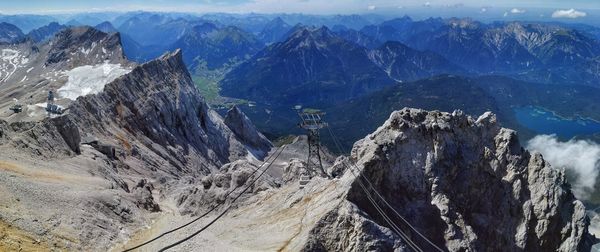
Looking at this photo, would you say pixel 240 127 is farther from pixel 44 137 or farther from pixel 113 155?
pixel 44 137

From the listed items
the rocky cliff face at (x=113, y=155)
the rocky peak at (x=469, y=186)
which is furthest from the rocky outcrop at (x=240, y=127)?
the rocky peak at (x=469, y=186)

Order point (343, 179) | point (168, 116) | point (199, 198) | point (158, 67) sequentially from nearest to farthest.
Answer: point (343, 179) < point (199, 198) < point (168, 116) < point (158, 67)

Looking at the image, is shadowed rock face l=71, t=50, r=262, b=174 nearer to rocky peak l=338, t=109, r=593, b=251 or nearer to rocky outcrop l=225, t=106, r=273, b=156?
rocky outcrop l=225, t=106, r=273, b=156

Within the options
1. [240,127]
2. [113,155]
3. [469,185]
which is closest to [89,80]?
[240,127]

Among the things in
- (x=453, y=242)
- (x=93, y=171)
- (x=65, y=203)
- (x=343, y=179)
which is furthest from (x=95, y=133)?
(x=453, y=242)

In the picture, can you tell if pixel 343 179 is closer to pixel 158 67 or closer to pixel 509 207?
pixel 509 207

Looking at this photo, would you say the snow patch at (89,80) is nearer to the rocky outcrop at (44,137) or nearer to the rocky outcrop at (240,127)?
the rocky outcrop at (240,127)

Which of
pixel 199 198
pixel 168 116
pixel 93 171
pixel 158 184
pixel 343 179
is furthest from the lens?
pixel 168 116
